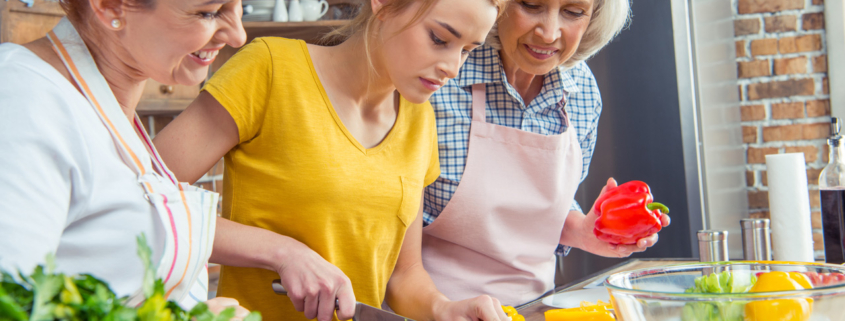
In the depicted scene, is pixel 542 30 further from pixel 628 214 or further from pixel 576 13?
pixel 628 214

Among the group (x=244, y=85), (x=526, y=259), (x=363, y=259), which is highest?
(x=244, y=85)

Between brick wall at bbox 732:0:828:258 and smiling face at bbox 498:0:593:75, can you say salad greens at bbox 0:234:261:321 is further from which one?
brick wall at bbox 732:0:828:258

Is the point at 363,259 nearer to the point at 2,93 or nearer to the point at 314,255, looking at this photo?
the point at 314,255

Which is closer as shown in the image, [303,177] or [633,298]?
[633,298]

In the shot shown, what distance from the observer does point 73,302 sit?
0.94 ft

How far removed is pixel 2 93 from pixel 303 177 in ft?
1.64

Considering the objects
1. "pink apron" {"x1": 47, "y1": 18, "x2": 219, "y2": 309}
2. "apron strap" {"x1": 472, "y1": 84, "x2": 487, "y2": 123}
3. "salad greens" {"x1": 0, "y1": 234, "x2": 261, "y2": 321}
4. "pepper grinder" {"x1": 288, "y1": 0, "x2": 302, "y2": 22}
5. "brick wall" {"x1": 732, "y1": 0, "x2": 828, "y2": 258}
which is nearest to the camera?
"salad greens" {"x1": 0, "y1": 234, "x2": 261, "y2": 321}

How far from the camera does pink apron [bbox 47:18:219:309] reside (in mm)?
655

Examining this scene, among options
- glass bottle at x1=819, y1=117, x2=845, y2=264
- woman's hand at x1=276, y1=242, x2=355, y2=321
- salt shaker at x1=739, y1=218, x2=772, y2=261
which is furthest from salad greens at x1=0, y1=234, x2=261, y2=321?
glass bottle at x1=819, y1=117, x2=845, y2=264

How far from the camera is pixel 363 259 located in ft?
3.63

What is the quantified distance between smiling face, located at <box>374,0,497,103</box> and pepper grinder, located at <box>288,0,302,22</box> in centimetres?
121

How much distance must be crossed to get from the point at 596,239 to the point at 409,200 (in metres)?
0.49

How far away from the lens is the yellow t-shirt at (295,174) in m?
1.01

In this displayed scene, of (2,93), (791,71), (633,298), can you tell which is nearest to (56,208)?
(2,93)
